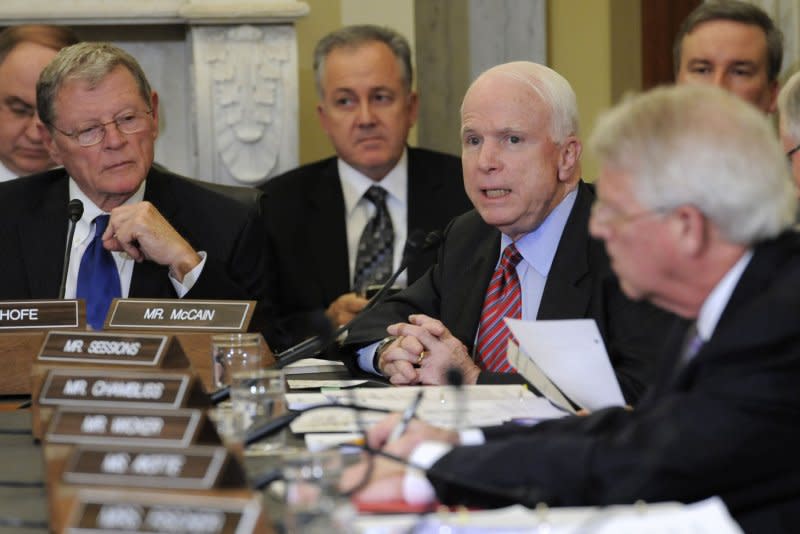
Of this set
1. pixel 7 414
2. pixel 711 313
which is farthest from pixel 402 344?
pixel 711 313

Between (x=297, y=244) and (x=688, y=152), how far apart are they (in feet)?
10.3

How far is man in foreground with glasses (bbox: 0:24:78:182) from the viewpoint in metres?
4.89

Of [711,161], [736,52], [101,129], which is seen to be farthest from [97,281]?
[736,52]

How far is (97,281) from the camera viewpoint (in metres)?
3.60

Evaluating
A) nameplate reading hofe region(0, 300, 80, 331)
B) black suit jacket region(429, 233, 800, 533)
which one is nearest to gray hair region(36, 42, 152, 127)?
nameplate reading hofe region(0, 300, 80, 331)

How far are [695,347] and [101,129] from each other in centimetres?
229

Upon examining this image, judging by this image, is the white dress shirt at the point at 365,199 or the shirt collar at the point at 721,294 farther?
the white dress shirt at the point at 365,199

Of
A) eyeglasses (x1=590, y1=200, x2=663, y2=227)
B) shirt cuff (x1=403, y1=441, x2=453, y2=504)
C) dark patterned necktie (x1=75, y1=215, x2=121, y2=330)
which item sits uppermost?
eyeglasses (x1=590, y1=200, x2=663, y2=227)

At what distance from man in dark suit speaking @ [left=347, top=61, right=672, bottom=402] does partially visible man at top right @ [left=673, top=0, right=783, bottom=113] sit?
60.4 inches

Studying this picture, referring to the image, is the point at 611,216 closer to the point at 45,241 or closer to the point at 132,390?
the point at 132,390

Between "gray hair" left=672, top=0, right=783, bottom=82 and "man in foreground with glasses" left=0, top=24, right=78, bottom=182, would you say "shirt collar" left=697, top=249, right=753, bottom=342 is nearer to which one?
"gray hair" left=672, top=0, right=783, bottom=82

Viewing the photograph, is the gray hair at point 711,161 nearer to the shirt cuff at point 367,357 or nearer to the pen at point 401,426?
the pen at point 401,426

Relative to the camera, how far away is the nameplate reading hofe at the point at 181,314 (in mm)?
2922

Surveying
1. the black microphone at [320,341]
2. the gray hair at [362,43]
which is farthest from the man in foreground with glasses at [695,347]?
the gray hair at [362,43]
